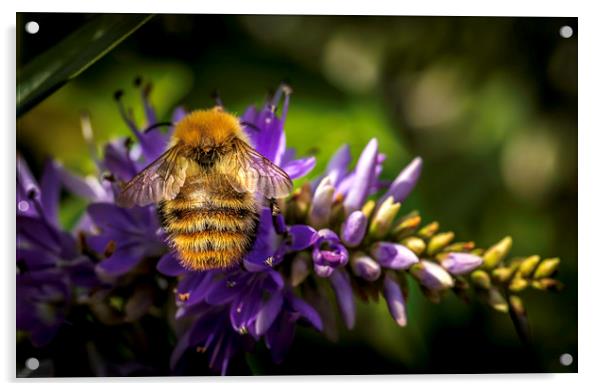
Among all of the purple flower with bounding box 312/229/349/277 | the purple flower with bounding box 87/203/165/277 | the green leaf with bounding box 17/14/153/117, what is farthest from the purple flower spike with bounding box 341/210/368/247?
the green leaf with bounding box 17/14/153/117

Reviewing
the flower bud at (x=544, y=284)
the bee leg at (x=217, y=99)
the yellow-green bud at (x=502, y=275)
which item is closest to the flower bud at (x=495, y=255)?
the yellow-green bud at (x=502, y=275)

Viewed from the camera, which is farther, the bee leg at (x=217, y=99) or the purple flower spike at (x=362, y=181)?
the bee leg at (x=217, y=99)

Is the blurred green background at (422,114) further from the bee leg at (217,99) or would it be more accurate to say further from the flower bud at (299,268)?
the flower bud at (299,268)

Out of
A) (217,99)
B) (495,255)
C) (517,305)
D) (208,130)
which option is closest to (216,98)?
(217,99)

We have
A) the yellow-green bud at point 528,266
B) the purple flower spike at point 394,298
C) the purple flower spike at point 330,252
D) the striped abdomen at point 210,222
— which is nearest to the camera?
the striped abdomen at point 210,222

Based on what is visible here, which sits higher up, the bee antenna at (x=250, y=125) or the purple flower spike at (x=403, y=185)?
the bee antenna at (x=250, y=125)

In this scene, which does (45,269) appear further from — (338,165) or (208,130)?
(338,165)
